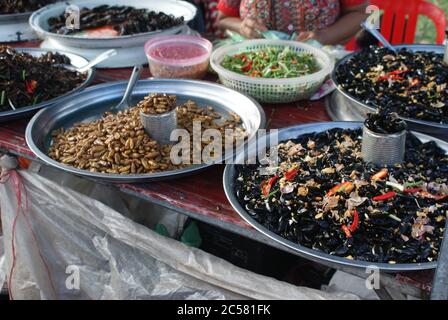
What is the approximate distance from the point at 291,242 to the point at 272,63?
1.03 metres

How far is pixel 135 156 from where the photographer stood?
153 centimetres

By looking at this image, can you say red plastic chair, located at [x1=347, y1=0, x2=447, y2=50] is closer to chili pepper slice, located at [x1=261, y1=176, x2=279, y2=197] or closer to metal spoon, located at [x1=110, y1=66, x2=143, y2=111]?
metal spoon, located at [x1=110, y1=66, x2=143, y2=111]

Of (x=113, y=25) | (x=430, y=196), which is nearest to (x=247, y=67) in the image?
(x=113, y=25)

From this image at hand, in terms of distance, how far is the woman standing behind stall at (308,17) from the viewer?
2773mm

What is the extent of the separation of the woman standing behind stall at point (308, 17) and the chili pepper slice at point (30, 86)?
1.22m

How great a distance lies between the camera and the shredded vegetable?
198 centimetres

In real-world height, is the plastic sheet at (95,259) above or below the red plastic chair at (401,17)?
below

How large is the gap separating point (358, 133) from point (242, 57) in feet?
2.39

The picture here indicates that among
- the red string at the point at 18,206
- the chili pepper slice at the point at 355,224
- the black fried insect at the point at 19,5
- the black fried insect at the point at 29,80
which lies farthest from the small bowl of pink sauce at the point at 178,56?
the chili pepper slice at the point at 355,224

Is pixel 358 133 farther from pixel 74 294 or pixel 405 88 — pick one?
pixel 74 294

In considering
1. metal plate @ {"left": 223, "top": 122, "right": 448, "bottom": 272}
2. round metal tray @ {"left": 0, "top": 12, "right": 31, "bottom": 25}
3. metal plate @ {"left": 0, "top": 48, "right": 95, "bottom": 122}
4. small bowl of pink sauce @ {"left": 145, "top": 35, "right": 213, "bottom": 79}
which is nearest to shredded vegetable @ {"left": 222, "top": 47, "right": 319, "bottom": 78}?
small bowl of pink sauce @ {"left": 145, "top": 35, "right": 213, "bottom": 79}

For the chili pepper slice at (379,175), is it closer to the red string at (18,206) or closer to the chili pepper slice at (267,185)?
the chili pepper slice at (267,185)

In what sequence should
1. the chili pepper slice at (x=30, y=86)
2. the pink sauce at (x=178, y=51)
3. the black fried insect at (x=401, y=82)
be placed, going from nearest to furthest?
the black fried insect at (x=401, y=82), the chili pepper slice at (x=30, y=86), the pink sauce at (x=178, y=51)

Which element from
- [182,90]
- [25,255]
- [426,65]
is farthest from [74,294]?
[426,65]
